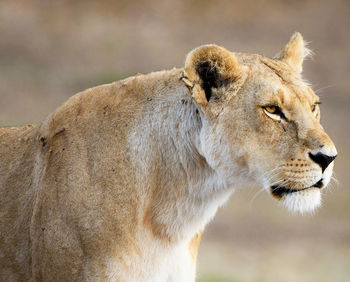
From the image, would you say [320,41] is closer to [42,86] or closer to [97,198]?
[42,86]

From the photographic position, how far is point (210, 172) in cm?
472

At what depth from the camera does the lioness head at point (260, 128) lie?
4453mm

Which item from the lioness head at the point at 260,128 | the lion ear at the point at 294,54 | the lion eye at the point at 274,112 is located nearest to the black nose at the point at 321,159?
the lioness head at the point at 260,128

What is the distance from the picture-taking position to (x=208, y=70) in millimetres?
4590

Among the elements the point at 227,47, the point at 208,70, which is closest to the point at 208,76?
the point at 208,70

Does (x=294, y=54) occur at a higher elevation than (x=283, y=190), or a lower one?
higher

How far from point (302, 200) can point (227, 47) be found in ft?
51.8

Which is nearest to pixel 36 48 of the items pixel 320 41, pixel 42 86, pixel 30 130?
pixel 42 86

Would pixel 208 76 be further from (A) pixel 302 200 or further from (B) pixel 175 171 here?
(A) pixel 302 200

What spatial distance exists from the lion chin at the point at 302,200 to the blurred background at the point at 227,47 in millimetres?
7330

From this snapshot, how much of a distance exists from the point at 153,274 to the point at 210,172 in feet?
2.36

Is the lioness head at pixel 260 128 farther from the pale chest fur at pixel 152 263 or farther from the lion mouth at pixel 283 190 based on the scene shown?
the pale chest fur at pixel 152 263

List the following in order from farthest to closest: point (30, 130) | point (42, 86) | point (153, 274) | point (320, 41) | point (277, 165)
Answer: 1. point (320, 41)
2. point (42, 86)
3. point (30, 130)
4. point (153, 274)
5. point (277, 165)

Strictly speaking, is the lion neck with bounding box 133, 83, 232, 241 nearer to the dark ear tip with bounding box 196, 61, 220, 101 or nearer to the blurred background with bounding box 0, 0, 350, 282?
the dark ear tip with bounding box 196, 61, 220, 101
